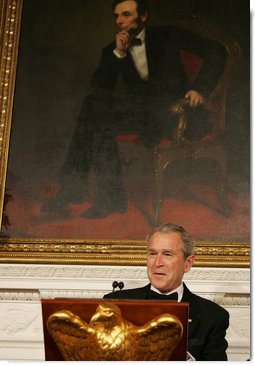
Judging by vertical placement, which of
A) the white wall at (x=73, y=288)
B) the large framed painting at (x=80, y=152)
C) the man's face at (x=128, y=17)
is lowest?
the white wall at (x=73, y=288)

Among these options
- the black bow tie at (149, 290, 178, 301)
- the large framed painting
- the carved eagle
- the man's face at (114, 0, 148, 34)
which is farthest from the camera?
the man's face at (114, 0, 148, 34)

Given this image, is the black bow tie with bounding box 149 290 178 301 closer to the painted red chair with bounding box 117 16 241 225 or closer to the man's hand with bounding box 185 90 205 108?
the painted red chair with bounding box 117 16 241 225

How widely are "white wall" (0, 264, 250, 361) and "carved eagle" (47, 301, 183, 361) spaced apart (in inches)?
121

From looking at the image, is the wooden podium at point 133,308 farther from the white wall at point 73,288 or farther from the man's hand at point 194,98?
the man's hand at point 194,98

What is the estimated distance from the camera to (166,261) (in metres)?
4.39

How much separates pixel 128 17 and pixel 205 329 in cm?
396

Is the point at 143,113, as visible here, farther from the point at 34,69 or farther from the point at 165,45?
the point at 34,69

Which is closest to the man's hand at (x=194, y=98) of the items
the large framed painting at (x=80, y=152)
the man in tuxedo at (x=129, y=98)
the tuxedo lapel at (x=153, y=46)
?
the man in tuxedo at (x=129, y=98)

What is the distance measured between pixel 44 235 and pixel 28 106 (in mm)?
1397

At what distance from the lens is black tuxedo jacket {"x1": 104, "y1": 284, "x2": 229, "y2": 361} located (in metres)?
Result: 3.97

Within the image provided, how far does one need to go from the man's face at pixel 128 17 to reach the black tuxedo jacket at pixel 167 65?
12 centimetres

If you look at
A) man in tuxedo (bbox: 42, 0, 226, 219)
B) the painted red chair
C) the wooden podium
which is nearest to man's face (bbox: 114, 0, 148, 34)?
man in tuxedo (bbox: 42, 0, 226, 219)

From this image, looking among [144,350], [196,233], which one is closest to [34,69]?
[196,233]

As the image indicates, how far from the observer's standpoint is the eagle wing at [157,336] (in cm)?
271
